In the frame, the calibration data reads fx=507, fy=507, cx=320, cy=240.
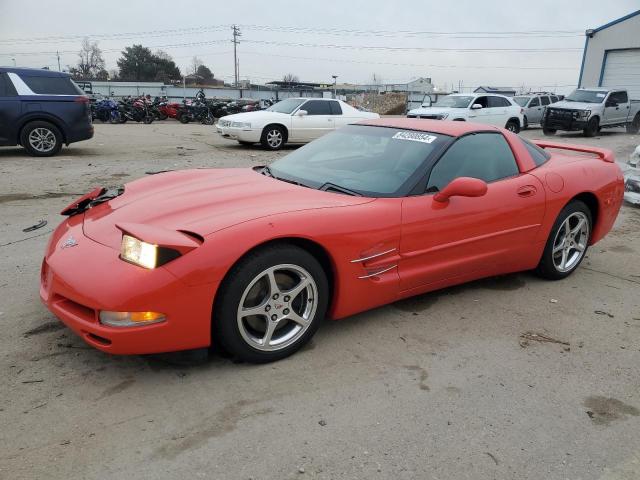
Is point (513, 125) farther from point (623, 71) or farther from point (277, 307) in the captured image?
point (277, 307)

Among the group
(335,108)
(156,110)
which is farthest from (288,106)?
(156,110)

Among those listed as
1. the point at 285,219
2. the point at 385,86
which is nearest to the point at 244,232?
the point at 285,219

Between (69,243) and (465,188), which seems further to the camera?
(465,188)

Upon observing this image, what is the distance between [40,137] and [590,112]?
17.0 m

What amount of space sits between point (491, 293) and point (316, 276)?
1.74 metres

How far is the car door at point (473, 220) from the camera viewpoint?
321cm

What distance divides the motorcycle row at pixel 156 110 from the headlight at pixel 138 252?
21941mm

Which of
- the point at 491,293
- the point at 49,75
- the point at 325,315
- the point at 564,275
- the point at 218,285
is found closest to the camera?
the point at 218,285

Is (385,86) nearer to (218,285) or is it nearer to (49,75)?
(49,75)

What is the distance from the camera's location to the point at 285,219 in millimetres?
2689

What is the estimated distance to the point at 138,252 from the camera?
245 cm

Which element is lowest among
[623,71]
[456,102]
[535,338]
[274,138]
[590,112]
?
[535,338]

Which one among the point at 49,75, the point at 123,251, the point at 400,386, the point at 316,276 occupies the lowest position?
the point at 400,386

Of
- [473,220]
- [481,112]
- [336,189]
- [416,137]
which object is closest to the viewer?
[336,189]
